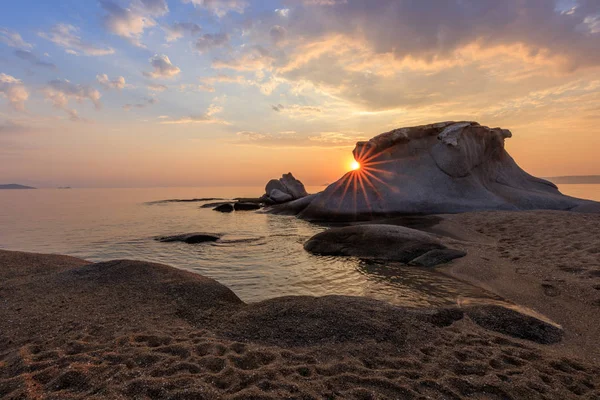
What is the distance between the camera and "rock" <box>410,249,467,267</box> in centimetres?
958

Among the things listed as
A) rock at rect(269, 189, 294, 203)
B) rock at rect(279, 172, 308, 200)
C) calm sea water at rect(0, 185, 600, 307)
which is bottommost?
calm sea water at rect(0, 185, 600, 307)

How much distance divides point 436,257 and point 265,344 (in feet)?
24.5

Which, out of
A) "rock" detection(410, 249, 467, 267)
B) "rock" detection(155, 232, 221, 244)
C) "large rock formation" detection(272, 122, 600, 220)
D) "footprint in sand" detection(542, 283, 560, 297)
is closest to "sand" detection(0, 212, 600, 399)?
"footprint in sand" detection(542, 283, 560, 297)

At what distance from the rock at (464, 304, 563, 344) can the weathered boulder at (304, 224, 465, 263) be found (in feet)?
14.3

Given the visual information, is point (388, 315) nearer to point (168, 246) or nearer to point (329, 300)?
point (329, 300)

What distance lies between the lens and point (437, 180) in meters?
21.2

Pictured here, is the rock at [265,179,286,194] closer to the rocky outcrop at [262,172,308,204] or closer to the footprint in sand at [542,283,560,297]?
the rocky outcrop at [262,172,308,204]

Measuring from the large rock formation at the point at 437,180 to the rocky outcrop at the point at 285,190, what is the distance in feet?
51.1

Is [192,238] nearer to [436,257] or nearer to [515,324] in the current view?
[436,257]

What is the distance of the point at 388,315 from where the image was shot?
502 centimetres

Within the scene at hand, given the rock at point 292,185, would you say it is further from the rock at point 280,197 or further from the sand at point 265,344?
the sand at point 265,344

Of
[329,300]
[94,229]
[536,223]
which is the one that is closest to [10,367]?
[329,300]

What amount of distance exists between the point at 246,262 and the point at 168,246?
575 centimetres

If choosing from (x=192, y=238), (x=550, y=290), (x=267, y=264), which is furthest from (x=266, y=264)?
(x=550, y=290)
